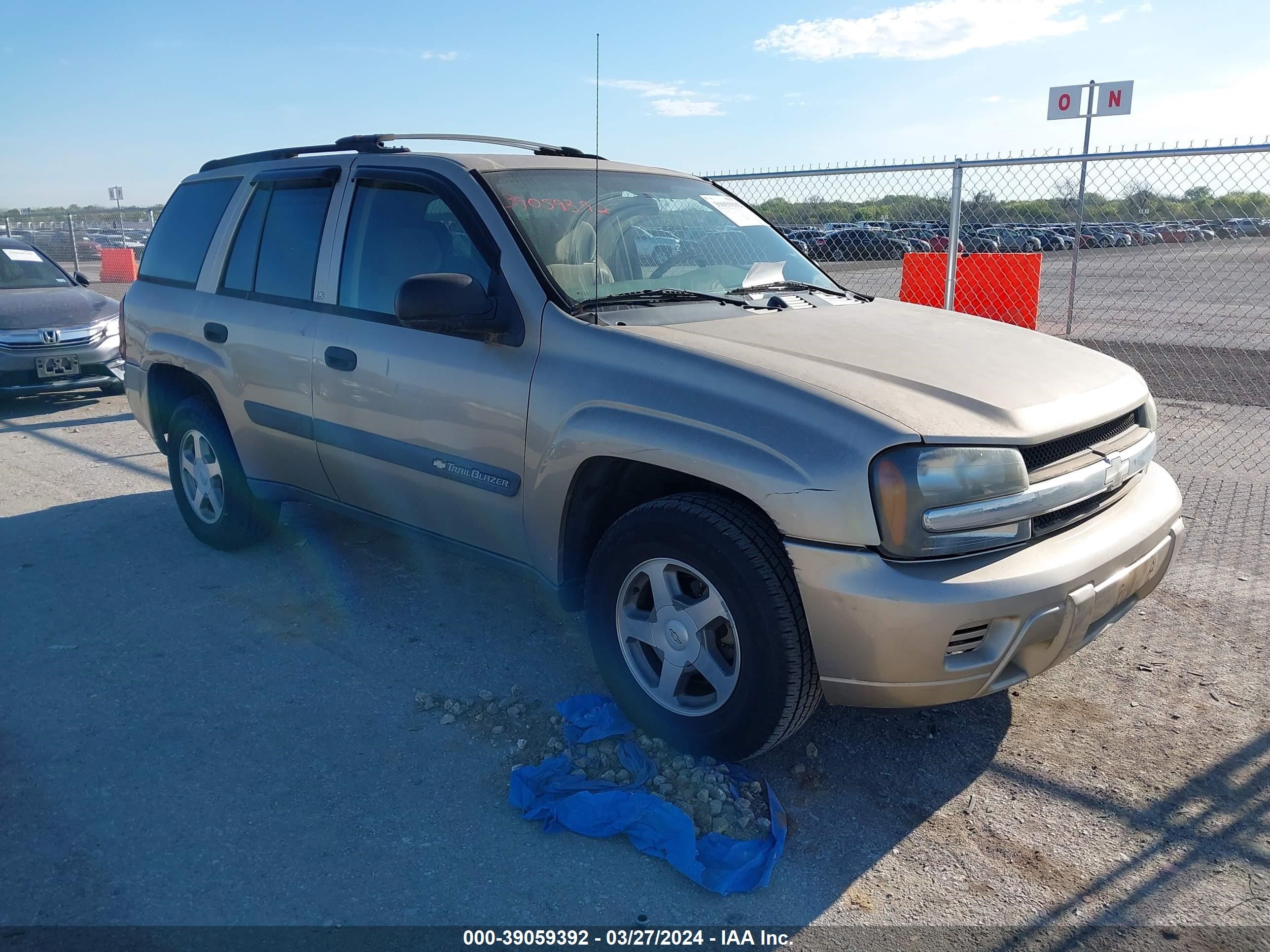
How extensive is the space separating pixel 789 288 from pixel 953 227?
3.26 m

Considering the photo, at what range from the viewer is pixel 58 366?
29.4 feet

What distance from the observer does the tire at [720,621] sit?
2.77 meters

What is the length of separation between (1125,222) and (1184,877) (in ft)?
17.6

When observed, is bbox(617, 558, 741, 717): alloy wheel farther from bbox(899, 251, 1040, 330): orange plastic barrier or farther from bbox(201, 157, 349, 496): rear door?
bbox(899, 251, 1040, 330): orange plastic barrier

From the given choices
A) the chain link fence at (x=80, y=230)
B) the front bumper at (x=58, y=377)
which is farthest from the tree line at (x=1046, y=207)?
the chain link fence at (x=80, y=230)

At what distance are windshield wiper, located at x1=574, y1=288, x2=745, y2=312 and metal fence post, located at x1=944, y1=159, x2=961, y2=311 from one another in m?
3.29

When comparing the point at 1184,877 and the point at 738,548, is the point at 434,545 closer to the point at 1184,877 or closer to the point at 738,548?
the point at 738,548

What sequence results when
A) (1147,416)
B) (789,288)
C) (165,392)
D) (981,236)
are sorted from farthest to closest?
(981,236) < (165,392) < (789,288) < (1147,416)

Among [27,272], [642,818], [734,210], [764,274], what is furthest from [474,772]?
[27,272]

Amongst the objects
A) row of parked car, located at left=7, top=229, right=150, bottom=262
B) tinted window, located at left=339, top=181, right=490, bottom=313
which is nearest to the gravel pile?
tinted window, located at left=339, top=181, right=490, bottom=313

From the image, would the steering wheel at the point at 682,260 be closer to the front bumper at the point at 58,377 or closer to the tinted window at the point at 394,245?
the tinted window at the point at 394,245

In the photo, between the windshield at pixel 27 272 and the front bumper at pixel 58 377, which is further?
the windshield at pixel 27 272

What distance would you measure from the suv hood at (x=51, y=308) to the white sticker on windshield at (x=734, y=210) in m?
7.27

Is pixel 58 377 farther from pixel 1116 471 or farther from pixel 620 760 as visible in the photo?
pixel 1116 471
